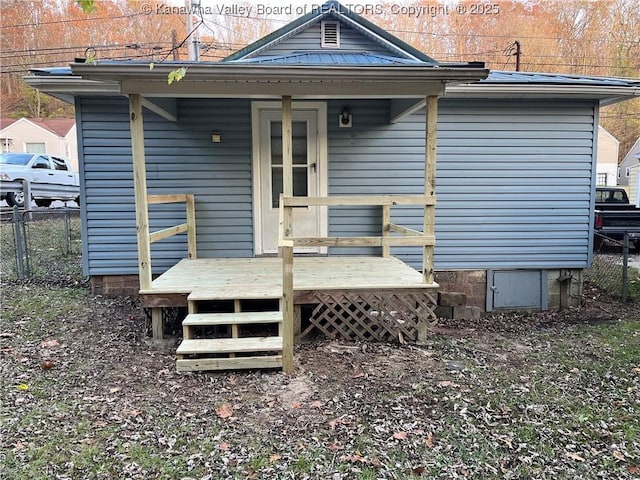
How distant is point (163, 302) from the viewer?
4.33 meters

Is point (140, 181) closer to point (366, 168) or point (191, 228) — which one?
point (191, 228)

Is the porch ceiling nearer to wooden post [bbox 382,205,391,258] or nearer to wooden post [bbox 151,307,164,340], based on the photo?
wooden post [bbox 382,205,391,258]

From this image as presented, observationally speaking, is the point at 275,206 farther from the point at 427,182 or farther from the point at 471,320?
the point at 471,320

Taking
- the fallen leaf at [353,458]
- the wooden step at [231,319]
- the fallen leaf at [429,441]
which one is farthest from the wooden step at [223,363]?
the fallen leaf at [429,441]

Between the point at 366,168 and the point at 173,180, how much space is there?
250 centimetres

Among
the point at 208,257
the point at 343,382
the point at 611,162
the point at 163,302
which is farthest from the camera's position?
the point at 611,162

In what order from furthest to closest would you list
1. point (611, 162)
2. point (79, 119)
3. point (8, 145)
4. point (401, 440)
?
point (611, 162) → point (8, 145) → point (79, 119) → point (401, 440)

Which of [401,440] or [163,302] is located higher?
[163,302]

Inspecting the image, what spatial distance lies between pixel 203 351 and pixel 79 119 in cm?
362

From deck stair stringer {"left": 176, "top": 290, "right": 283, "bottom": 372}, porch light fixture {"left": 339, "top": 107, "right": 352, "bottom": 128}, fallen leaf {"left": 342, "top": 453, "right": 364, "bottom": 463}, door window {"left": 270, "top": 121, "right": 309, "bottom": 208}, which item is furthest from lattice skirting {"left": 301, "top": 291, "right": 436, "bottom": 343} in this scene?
porch light fixture {"left": 339, "top": 107, "right": 352, "bottom": 128}

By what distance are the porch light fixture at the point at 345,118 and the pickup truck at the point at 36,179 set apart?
1004cm

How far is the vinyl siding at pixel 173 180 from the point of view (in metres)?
5.74

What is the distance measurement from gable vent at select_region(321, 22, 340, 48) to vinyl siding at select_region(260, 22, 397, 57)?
53 mm

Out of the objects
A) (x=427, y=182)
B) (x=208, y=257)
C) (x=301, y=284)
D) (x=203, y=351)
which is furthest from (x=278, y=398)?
(x=208, y=257)
